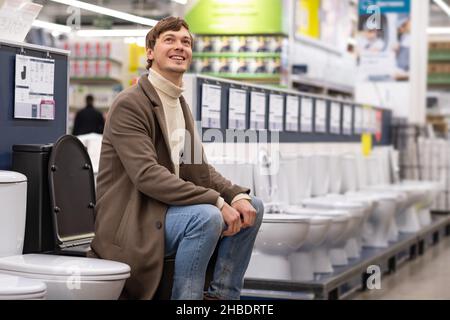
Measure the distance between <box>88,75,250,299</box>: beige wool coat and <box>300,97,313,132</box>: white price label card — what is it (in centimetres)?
358

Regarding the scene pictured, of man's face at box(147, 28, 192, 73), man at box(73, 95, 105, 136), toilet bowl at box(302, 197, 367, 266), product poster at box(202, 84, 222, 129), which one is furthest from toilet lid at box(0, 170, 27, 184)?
man at box(73, 95, 105, 136)

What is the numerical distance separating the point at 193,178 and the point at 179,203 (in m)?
0.33

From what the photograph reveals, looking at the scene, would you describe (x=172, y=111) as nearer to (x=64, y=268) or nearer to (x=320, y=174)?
(x=64, y=268)

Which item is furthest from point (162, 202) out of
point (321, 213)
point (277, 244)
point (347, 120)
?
point (347, 120)

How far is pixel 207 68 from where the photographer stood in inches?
387

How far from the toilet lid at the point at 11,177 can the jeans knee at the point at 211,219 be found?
712mm

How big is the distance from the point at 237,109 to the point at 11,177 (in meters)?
2.36

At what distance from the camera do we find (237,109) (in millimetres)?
5426

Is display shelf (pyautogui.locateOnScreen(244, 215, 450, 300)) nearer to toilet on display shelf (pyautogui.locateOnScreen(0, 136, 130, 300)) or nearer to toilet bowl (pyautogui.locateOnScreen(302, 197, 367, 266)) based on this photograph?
toilet bowl (pyautogui.locateOnScreen(302, 197, 367, 266))

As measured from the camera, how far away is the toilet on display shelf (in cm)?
301

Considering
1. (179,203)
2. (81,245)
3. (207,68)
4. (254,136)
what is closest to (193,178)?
(179,203)

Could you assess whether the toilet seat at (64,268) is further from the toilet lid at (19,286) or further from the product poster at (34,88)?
the product poster at (34,88)

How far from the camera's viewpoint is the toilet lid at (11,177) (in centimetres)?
324

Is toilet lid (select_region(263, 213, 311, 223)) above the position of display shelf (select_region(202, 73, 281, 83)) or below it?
below
